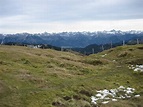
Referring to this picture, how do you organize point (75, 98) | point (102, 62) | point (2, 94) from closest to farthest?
point (2, 94), point (75, 98), point (102, 62)

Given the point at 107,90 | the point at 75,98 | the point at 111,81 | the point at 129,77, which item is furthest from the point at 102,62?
the point at 75,98

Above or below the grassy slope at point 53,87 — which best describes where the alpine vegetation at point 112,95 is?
below

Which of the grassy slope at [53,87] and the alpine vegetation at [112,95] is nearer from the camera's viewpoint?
the grassy slope at [53,87]

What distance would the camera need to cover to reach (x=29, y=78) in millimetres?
41188

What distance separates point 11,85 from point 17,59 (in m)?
22.2

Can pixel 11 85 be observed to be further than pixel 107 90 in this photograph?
No

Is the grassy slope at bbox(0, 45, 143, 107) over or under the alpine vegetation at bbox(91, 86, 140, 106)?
over

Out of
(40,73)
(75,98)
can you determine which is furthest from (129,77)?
(75,98)

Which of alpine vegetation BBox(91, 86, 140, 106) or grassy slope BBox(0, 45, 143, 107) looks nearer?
grassy slope BBox(0, 45, 143, 107)

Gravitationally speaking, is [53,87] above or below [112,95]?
above

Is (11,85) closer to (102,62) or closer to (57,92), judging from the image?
(57,92)

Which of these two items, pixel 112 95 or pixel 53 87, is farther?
pixel 112 95

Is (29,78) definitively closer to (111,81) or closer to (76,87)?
(76,87)

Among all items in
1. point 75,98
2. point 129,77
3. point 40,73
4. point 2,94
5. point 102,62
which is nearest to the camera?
point 2,94
